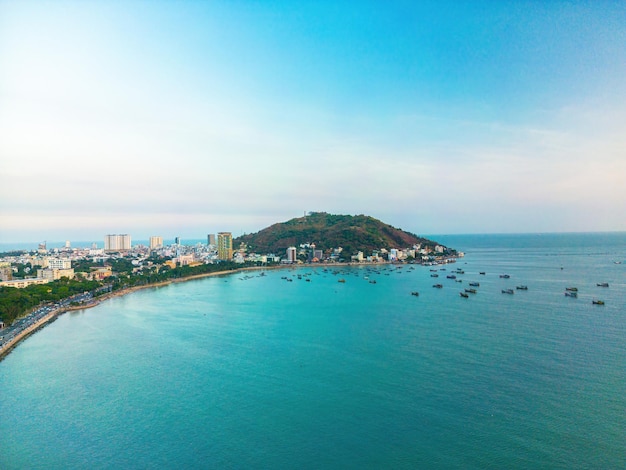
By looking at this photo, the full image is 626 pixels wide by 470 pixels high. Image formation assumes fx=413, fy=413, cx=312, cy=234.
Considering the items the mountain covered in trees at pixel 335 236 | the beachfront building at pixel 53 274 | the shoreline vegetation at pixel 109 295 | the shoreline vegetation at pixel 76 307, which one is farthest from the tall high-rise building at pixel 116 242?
the beachfront building at pixel 53 274

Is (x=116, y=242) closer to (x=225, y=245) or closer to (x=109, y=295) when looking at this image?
(x=225, y=245)

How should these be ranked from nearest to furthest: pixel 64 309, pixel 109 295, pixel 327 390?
pixel 327 390 < pixel 64 309 < pixel 109 295

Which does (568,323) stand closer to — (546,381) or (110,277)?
(546,381)

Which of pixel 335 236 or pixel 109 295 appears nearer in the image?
pixel 109 295

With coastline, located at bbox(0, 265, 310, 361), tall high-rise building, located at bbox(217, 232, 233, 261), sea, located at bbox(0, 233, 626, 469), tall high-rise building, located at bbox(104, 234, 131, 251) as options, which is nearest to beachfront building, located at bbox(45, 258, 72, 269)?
coastline, located at bbox(0, 265, 310, 361)

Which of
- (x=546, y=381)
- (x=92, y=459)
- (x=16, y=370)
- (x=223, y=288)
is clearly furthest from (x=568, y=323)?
(x=223, y=288)

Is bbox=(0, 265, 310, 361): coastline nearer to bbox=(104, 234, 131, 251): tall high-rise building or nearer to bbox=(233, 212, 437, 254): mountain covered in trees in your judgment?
bbox=(233, 212, 437, 254): mountain covered in trees

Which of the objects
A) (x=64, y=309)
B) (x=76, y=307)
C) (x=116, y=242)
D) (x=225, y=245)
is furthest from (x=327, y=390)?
(x=116, y=242)
